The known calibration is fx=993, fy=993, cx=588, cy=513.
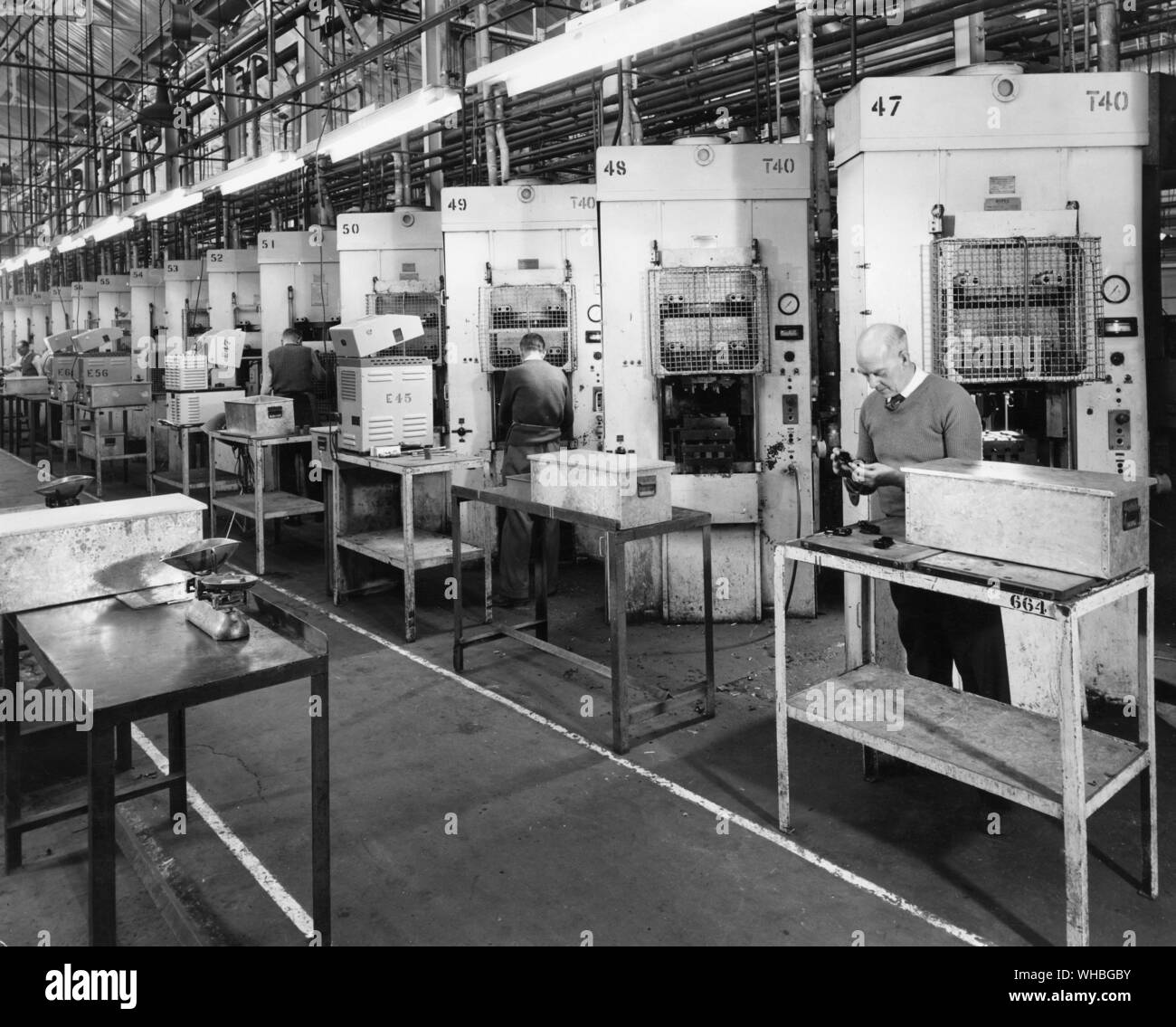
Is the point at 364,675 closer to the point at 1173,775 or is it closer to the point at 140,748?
the point at 140,748

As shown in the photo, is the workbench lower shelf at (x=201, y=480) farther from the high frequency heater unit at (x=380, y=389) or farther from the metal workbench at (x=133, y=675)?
the metal workbench at (x=133, y=675)

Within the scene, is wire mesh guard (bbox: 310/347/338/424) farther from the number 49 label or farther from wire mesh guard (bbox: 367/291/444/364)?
the number 49 label

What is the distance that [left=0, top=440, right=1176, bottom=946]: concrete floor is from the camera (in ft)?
8.27

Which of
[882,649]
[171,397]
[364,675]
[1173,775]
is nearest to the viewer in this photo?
[1173,775]

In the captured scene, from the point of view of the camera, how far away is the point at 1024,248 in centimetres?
384

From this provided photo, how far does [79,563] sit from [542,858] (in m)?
1.52

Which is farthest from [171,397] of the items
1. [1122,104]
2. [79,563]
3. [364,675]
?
[1122,104]

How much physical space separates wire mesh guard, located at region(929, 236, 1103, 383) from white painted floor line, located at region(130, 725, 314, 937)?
302cm

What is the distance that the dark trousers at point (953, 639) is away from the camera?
3.04m

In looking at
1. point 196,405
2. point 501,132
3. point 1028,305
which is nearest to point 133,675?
point 1028,305

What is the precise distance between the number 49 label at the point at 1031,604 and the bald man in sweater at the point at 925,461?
28.9 inches

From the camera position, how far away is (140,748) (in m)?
3.71

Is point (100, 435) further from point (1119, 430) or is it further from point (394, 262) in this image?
point (1119, 430)

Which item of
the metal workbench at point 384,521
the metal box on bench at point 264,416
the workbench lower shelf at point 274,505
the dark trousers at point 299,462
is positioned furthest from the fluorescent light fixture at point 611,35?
the dark trousers at point 299,462
